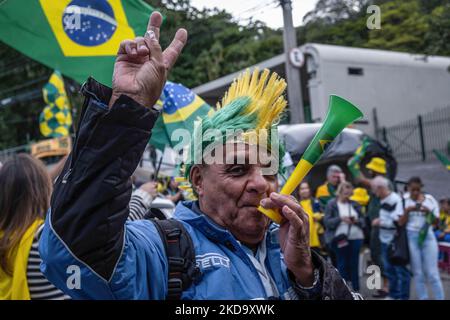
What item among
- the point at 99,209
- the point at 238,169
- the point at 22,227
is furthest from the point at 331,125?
the point at 22,227

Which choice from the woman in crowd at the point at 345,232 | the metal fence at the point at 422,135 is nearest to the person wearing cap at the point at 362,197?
the woman in crowd at the point at 345,232

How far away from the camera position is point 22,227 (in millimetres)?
2541

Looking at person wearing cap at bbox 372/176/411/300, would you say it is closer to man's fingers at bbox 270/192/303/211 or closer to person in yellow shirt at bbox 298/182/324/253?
person in yellow shirt at bbox 298/182/324/253

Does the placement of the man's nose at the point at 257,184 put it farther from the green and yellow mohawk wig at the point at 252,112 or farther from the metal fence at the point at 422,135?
the metal fence at the point at 422,135

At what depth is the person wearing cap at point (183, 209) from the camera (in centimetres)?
125

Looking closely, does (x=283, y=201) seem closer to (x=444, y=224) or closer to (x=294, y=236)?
(x=294, y=236)

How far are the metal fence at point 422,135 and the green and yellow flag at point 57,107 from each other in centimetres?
1011

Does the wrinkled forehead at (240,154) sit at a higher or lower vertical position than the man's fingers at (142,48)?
lower

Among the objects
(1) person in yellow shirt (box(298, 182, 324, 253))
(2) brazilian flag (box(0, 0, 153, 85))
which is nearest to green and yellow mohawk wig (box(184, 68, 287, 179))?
(2) brazilian flag (box(0, 0, 153, 85))

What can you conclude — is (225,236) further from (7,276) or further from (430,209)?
(430,209)

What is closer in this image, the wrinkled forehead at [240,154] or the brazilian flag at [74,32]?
the wrinkled forehead at [240,154]

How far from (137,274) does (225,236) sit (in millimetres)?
375
